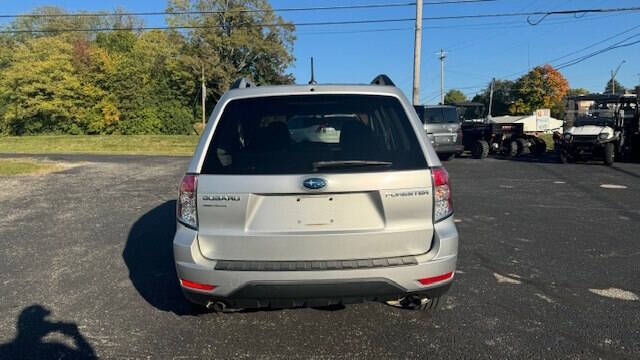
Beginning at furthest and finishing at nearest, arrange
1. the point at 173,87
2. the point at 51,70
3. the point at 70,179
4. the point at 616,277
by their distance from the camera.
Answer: the point at 173,87, the point at 51,70, the point at 70,179, the point at 616,277

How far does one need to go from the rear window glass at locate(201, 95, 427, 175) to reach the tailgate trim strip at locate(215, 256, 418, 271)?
0.56 m

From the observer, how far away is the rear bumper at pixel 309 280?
2.73 m

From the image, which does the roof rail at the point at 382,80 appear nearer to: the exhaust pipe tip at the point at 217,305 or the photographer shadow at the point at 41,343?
the exhaust pipe tip at the point at 217,305

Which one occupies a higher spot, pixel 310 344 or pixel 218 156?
pixel 218 156

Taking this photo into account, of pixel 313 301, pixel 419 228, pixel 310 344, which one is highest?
pixel 419 228

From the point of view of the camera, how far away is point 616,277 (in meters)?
4.36

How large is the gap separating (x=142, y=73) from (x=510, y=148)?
155 ft

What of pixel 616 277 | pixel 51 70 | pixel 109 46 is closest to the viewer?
pixel 616 277

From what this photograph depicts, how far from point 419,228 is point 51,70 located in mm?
55253

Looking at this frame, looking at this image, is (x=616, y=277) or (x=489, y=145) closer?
(x=616, y=277)

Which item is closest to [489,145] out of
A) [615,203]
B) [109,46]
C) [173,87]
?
[615,203]

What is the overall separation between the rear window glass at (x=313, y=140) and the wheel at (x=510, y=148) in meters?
16.1

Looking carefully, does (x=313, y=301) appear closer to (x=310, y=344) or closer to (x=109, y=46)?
(x=310, y=344)

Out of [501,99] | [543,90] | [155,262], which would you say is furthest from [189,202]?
[501,99]
